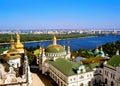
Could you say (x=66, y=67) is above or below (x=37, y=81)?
above

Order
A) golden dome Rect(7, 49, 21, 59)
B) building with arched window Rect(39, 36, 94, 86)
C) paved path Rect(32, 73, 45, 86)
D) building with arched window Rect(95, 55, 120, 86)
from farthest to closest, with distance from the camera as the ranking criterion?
paved path Rect(32, 73, 45, 86) < building with arched window Rect(39, 36, 94, 86) < building with arched window Rect(95, 55, 120, 86) < golden dome Rect(7, 49, 21, 59)

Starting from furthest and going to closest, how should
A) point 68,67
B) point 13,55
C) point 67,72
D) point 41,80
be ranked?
1. point 41,80
2. point 68,67
3. point 67,72
4. point 13,55

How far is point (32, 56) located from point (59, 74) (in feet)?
40.6

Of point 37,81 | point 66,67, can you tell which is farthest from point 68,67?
point 37,81

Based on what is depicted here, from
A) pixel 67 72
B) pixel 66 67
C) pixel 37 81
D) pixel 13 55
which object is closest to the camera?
pixel 13 55

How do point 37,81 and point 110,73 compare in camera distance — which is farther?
point 37,81

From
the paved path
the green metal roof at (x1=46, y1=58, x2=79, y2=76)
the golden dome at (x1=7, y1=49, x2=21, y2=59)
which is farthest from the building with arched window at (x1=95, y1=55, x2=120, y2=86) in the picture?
the golden dome at (x1=7, y1=49, x2=21, y2=59)

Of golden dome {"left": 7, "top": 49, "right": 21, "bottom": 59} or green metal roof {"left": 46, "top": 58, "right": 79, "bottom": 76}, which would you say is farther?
green metal roof {"left": 46, "top": 58, "right": 79, "bottom": 76}

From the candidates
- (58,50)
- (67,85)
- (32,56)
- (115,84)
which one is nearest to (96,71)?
(115,84)

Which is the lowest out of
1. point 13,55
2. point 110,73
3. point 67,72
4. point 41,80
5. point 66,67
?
point 41,80

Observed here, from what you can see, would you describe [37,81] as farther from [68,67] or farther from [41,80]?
[68,67]

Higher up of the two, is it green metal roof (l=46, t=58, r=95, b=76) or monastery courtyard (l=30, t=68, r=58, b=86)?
green metal roof (l=46, t=58, r=95, b=76)

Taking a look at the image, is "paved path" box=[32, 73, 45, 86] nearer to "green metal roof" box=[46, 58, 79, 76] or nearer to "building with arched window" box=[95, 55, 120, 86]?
"green metal roof" box=[46, 58, 79, 76]

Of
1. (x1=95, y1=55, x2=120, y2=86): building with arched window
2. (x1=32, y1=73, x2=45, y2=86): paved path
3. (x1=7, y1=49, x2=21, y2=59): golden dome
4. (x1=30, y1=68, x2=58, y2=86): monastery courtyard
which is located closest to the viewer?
(x1=7, y1=49, x2=21, y2=59): golden dome
